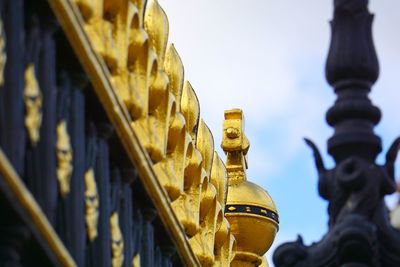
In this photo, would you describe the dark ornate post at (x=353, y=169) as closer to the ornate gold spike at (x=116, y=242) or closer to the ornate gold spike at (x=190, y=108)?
the ornate gold spike at (x=116, y=242)

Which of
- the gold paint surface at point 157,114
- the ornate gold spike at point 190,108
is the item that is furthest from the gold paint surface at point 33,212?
the ornate gold spike at point 190,108

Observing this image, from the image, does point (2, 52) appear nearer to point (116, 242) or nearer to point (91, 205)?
point (91, 205)

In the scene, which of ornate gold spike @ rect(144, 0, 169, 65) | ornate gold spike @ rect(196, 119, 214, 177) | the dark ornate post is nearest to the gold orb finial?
ornate gold spike @ rect(196, 119, 214, 177)

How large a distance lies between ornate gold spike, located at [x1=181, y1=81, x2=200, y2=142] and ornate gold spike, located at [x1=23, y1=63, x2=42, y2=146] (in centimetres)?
1049

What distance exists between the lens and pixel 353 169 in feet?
39.4

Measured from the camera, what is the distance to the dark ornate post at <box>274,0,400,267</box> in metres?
11.7

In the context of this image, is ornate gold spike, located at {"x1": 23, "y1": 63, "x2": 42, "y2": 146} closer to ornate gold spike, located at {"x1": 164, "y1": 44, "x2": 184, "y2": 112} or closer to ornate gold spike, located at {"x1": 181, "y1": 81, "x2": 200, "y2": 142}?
ornate gold spike, located at {"x1": 164, "y1": 44, "x2": 184, "y2": 112}

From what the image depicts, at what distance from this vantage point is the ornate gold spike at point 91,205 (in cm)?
2520

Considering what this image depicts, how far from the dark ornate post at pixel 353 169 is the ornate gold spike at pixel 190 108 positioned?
20.6m

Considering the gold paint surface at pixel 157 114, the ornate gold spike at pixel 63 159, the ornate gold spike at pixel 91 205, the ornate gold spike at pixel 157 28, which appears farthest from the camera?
the ornate gold spike at pixel 157 28

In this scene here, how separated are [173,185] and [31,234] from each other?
10076 millimetres

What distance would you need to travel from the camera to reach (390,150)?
12359 millimetres

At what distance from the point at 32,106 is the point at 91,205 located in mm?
3320

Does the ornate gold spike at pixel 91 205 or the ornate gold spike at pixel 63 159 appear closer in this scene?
the ornate gold spike at pixel 63 159
